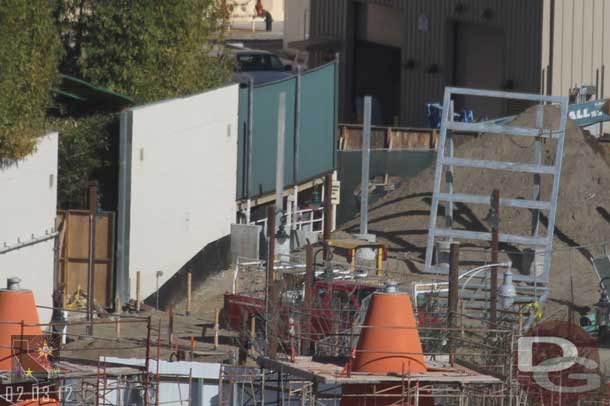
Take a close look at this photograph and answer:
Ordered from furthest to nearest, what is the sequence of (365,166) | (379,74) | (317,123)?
(379,74), (317,123), (365,166)

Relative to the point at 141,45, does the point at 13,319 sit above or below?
below

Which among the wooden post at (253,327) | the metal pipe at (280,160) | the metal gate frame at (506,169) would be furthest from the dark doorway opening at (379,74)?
the wooden post at (253,327)

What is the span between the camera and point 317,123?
38.1 meters

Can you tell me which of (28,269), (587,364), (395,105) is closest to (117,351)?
(28,269)

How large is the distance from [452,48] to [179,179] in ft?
73.1

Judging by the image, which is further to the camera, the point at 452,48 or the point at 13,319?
the point at 452,48

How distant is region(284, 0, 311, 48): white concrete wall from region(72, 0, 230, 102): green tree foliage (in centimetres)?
2464

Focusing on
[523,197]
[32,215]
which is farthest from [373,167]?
[32,215]

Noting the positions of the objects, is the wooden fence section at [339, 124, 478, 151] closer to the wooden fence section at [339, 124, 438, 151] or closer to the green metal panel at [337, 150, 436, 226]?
the wooden fence section at [339, 124, 438, 151]

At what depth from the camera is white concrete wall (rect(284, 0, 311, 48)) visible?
198 feet

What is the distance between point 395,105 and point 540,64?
9.15 m

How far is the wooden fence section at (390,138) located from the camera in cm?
4431

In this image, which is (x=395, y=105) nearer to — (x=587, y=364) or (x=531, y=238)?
(x=531, y=238)

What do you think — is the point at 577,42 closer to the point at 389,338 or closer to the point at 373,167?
the point at 373,167
